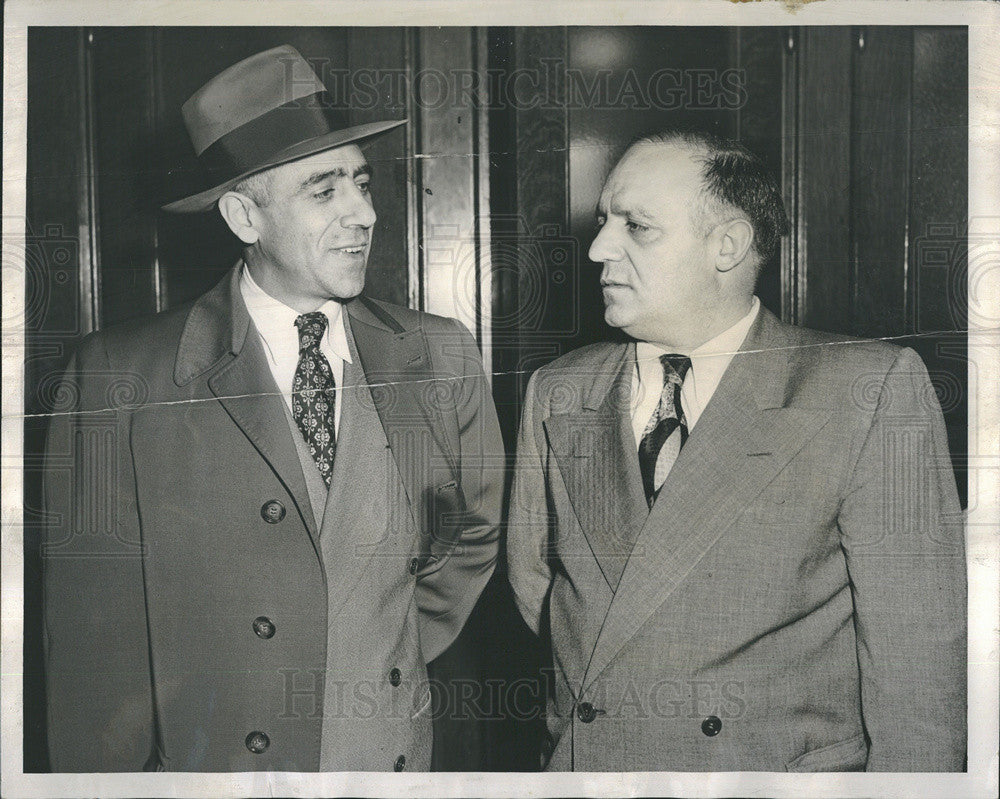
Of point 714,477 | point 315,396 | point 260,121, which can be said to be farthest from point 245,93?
point 714,477

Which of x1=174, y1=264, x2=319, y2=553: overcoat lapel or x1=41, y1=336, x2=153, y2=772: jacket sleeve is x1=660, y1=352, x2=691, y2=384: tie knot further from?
x1=41, y1=336, x2=153, y2=772: jacket sleeve

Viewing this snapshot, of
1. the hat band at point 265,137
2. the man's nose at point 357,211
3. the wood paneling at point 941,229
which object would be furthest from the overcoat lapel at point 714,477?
the hat band at point 265,137

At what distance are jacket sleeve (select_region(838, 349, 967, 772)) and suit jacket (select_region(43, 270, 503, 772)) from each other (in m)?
0.57

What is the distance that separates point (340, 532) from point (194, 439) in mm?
266

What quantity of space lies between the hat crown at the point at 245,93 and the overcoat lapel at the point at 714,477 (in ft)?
2.62

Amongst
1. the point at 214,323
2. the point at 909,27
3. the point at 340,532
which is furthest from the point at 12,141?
the point at 909,27

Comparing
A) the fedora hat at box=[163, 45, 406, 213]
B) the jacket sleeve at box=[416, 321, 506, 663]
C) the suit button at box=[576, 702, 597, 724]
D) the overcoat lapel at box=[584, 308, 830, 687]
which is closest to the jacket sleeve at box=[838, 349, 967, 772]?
the overcoat lapel at box=[584, 308, 830, 687]

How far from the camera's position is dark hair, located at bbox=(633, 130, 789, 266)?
1.46 meters

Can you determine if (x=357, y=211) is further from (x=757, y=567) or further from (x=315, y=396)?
(x=757, y=567)

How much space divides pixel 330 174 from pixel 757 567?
877 mm

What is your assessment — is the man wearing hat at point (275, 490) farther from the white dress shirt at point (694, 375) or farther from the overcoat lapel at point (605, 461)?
the white dress shirt at point (694, 375)

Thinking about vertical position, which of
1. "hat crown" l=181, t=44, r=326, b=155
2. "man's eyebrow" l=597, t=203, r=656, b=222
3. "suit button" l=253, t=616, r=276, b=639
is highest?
"hat crown" l=181, t=44, r=326, b=155

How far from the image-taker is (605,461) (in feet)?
4.84

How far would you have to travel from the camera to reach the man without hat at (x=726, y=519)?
1.45 meters
